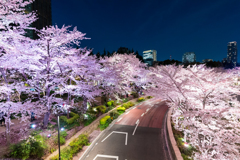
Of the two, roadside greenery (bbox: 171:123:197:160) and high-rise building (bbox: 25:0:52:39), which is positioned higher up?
high-rise building (bbox: 25:0:52:39)

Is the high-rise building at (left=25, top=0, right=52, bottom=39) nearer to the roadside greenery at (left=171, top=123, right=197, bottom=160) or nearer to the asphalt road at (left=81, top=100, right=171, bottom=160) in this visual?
the asphalt road at (left=81, top=100, right=171, bottom=160)

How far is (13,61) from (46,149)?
6.50 metres

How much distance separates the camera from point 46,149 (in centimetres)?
822

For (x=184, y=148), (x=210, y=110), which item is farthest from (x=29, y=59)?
(x=184, y=148)

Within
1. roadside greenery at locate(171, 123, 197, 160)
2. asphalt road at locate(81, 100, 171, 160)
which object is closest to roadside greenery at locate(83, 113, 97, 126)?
asphalt road at locate(81, 100, 171, 160)

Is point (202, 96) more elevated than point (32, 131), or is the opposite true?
point (202, 96)

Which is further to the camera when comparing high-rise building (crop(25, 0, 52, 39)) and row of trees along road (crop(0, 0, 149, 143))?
high-rise building (crop(25, 0, 52, 39))

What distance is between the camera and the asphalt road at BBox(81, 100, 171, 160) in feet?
30.0

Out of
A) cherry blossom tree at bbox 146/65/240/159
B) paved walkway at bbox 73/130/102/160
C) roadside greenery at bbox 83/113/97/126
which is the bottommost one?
paved walkway at bbox 73/130/102/160

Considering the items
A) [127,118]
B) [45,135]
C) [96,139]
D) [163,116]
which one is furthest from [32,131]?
[163,116]

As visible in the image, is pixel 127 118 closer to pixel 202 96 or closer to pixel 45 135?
pixel 45 135

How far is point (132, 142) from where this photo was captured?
1088cm

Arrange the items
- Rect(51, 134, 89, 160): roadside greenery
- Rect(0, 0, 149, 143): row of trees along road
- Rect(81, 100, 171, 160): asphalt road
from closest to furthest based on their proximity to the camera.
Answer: Rect(0, 0, 149, 143): row of trees along road, Rect(51, 134, 89, 160): roadside greenery, Rect(81, 100, 171, 160): asphalt road

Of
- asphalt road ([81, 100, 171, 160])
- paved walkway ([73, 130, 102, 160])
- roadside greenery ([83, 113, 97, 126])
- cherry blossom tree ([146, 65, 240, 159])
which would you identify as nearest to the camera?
cherry blossom tree ([146, 65, 240, 159])
